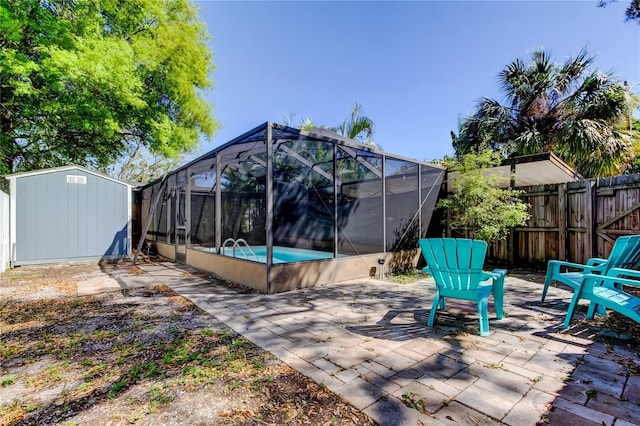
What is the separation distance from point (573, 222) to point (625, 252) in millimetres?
3053

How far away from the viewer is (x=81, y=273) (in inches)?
240

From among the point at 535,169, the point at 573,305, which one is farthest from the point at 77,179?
the point at 535,169

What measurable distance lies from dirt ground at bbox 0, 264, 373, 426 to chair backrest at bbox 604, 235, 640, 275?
11.3 feet

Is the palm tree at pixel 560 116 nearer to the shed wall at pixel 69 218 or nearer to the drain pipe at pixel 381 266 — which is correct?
the drain pipe at pixel 381 266

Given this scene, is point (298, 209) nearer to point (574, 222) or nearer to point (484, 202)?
point (484, 202)

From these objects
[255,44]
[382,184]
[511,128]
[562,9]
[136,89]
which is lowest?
[382,184]

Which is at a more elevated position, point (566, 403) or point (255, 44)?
point (255, 44)

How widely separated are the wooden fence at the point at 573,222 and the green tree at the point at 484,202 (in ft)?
1.07

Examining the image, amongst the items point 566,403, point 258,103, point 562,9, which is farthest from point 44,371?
point 258,103

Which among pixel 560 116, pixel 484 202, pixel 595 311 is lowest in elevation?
pixel 595 311

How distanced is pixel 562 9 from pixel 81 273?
1180 centimetres

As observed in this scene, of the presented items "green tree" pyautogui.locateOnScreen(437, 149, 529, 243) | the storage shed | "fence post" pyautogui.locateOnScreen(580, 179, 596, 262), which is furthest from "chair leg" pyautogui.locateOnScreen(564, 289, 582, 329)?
the storage shed

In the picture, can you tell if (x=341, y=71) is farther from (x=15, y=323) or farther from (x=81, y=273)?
(x=15, y=323)

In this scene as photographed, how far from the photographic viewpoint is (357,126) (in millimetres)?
13078
